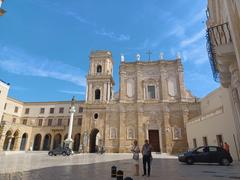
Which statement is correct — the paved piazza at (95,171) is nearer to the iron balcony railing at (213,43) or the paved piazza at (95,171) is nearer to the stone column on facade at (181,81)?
the iron balcony railing at (213,43)

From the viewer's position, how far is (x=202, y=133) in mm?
A: 18172

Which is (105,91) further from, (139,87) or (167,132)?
(167,132)

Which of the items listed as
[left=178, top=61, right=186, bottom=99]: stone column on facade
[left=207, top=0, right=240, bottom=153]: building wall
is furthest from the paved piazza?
[left=178, top=61, right=186, bottom=99]: stone column on facade

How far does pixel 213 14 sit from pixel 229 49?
15.7 ft

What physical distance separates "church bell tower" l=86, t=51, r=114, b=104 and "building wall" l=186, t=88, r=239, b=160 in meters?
15.3

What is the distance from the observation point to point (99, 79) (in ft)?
106

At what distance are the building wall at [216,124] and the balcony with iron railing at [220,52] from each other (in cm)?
377

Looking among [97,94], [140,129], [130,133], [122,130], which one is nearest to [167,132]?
[140,129]

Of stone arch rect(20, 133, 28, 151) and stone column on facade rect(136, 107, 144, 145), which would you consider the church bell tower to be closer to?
stone column on facade rect(136, 107, 144, 145)

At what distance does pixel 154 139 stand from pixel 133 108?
5.80 meters

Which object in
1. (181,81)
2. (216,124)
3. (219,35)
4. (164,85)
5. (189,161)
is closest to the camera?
(219,35)

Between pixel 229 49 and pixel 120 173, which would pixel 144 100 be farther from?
pixel 120 173

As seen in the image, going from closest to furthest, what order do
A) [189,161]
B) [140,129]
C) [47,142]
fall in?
[189,161] → [140,129] → [47,142]

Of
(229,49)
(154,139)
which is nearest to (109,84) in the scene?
(154,139)
